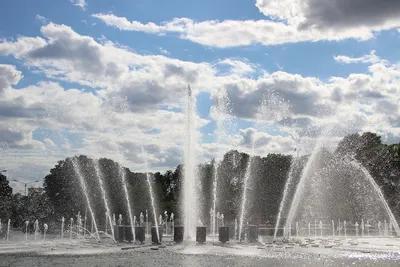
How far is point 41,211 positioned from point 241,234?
62.2 m

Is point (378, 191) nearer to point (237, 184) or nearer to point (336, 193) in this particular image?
point (336, 193)

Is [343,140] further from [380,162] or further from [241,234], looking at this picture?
[241,234]

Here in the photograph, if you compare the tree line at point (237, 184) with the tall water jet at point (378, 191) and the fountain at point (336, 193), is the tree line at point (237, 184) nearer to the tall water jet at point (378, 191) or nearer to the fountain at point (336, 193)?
the fountain at point (336, 193)

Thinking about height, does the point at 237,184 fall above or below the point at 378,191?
above

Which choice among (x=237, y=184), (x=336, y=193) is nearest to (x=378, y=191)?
(x=336, y=193)

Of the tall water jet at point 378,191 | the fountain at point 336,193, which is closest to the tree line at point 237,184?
the fountain at point 336,193

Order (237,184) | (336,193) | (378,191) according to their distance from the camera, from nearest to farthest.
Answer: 1. (378,191)
2. (336,193)
3. (237,184)

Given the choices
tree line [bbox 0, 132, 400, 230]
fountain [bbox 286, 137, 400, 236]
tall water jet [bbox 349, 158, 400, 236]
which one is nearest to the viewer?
tall water jet [bbox 349, 158, 400, 236]

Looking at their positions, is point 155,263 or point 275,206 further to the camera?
point 275,206

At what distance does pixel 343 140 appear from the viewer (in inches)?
3462

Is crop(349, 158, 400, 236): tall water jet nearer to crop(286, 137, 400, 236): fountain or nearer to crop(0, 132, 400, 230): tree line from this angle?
crop(286, 137, 400, 236): fountain

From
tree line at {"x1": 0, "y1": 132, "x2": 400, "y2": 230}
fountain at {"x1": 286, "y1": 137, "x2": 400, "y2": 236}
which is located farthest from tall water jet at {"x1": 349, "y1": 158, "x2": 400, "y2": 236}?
tree line at {"x1": 0, "y1": 132, "x2": 400, "y2": 230}

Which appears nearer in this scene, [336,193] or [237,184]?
[336,193]

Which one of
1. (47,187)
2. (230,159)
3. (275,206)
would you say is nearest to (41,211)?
(47,187)
